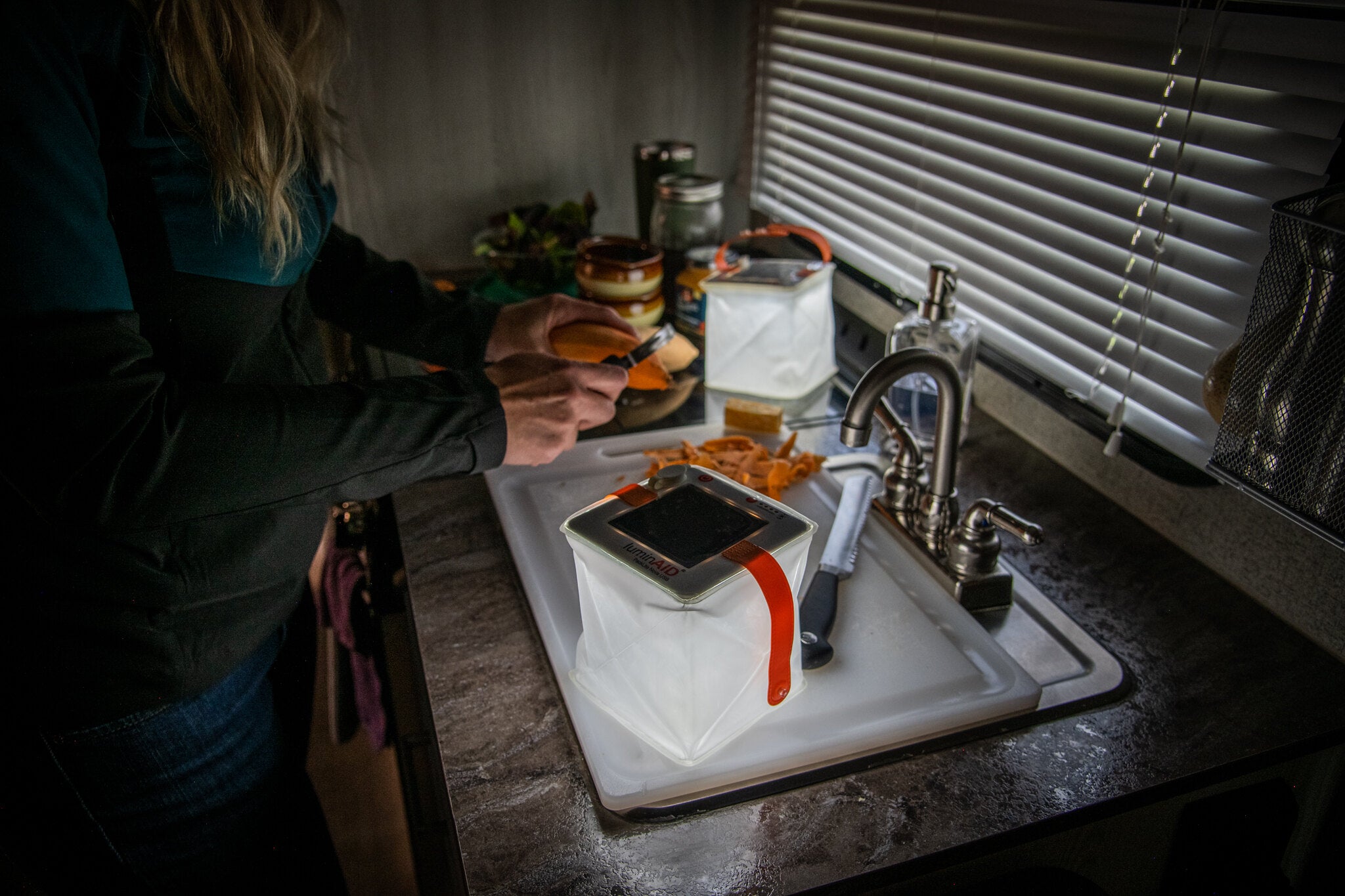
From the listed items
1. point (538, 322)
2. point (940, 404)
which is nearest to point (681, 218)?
point (538, 322)

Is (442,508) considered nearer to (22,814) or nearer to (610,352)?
(610,352)

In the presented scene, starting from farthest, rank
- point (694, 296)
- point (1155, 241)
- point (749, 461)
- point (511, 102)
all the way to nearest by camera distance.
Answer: point (511, 102) < point (694, 296) < point (749, 461) < point (1155, 241)

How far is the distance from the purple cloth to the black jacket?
37cm

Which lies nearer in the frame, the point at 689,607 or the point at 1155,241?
the point at 689,607

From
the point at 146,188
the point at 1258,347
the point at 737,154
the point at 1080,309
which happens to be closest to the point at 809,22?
the point at 737,154

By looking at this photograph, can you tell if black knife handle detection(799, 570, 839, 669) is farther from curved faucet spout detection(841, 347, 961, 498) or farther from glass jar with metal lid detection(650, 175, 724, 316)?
glass jar with metal lid detection(650, 175, 724, 316)

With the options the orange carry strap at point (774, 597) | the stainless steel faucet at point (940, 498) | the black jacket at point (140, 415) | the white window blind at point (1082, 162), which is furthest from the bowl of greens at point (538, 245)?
the orange carry strap at point (774, 597)

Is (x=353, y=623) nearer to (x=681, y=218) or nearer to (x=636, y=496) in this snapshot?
(x=636, y=496)

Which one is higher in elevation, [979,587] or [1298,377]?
[1298,377]

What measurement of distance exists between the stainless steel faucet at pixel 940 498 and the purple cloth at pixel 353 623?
75 centimetres

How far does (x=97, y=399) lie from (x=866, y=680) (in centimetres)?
66

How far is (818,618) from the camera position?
89cm

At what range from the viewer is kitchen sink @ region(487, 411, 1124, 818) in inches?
29.3

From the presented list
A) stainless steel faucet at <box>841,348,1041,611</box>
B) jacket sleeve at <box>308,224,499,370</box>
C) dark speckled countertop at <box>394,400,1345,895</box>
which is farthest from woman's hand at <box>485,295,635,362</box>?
stainless steel faucet at <box>841,348,1041,611</box>
